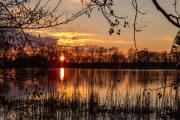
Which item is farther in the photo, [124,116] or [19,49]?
Result: [124,116]

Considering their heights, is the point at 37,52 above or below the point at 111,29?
below

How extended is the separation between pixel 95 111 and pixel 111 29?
35.2ft

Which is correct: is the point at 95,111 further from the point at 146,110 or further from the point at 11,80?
the point at 11,80

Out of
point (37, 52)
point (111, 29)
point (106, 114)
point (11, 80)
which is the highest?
point (111, 29)

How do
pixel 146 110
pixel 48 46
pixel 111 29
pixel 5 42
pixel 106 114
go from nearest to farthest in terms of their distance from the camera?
pixel 111 29, pixel 5 42, pixel 48 46, pixel 146 110, pixel 106 114

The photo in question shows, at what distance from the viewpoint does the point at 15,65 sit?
4.51 meters

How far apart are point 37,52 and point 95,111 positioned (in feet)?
29.7

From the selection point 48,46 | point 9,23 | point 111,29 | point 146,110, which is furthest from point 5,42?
point 146,110

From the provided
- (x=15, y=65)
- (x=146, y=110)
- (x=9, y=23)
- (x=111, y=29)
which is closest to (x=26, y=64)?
(x=15, y=65)

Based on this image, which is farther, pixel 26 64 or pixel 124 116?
pixel 124 116

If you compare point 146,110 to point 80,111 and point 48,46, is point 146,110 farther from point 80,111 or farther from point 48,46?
point 48,46

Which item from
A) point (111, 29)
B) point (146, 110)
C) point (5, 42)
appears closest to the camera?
point (111, 29)

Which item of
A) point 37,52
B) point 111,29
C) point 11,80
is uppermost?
point 111,29

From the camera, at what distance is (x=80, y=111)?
12594 mm
